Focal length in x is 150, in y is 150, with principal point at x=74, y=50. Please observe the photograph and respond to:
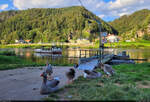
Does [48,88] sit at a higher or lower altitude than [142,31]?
lower

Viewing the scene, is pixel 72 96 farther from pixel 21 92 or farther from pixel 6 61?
pixel 6 61

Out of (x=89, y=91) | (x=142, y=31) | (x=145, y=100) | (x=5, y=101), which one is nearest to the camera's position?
(x=145, y=100)

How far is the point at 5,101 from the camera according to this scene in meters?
5.61

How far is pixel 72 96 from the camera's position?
5.70 m

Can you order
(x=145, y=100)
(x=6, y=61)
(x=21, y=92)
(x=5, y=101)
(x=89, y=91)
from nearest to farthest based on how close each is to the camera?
(x=145, y=100) < (x=5, y=101) < (x=89, y=91) < (x=21, y=92) < (x=6, y=61)

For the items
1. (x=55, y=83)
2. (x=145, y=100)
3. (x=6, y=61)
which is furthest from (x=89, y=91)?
(x=6, y=61)

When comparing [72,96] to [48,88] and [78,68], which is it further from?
[78,68]

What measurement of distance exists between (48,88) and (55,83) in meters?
0.58

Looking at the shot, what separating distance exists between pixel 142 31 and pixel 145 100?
212759mm

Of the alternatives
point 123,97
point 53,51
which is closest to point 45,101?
point 123,97

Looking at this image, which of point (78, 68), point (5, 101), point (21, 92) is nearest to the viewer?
point (5, 101)

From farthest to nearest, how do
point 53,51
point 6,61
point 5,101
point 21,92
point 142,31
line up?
point 142,31, point 53,51, point 6,61, point 21,92, point 5,101

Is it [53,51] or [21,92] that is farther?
[53,51]

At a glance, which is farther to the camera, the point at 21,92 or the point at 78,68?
the point at 78,68
